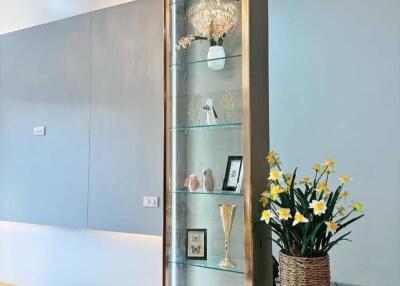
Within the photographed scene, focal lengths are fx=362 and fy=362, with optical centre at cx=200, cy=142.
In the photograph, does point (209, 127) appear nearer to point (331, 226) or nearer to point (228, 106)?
point (228, 106)

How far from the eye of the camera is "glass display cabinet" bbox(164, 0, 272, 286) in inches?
84.0

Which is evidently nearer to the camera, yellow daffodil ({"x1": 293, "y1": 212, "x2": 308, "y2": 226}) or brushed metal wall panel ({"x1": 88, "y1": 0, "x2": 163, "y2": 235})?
yellow daffodil ({"x1": 293, "y1": 212, "x2": 308, "y2": 226})

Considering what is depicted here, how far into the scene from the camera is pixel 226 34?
2.41m

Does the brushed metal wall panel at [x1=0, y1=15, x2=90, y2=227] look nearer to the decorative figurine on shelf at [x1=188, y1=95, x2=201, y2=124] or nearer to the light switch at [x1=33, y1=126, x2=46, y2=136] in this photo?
the light switch at [x1=33, y1=126, x2=46, y2=136]

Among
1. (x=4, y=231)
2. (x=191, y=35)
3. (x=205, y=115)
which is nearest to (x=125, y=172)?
(x=205, y=115)

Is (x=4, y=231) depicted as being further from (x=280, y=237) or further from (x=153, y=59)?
(x=280, y=237)

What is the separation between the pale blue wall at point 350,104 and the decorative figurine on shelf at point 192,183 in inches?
30.2

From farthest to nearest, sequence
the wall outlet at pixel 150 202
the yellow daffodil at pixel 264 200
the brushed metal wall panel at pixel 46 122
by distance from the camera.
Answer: the brushed metal wall panel at pixel 46 122
the wall outlet at pixel 150 202
the yellow daffodil at pixel 264 200

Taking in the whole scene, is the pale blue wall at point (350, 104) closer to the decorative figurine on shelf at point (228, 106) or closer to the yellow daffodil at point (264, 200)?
the decorative figurine on shelf at point (228, 106)

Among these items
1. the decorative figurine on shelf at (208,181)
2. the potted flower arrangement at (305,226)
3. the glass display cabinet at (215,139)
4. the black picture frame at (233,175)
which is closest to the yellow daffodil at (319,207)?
the potted flower arrangement at (305,226)

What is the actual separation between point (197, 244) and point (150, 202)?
0.54 metres

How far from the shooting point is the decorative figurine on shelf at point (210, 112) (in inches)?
98.0

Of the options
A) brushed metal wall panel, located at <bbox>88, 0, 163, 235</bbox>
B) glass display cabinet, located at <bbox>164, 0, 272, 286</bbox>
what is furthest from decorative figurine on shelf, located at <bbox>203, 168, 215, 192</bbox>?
brushed metal wall panel, located at <bbox>88, 0, 163, 235</bbox>

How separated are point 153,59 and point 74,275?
226 cm
